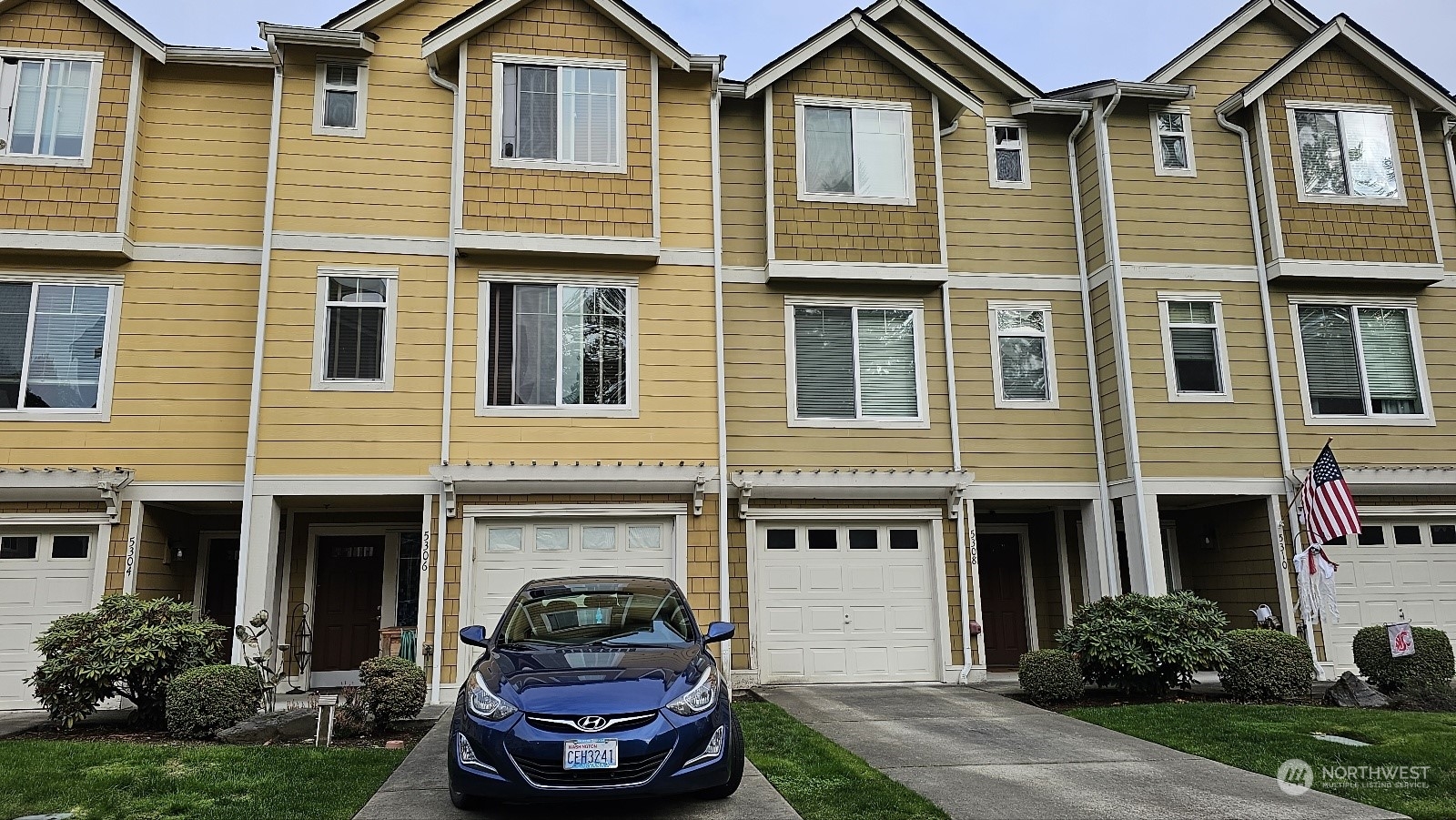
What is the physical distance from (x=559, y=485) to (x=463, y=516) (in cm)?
125

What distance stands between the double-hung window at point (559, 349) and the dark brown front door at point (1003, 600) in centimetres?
708

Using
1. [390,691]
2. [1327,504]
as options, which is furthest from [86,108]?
[1327,504]

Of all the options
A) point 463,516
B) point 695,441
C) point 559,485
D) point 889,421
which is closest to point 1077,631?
point 889,421

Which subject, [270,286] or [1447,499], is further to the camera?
[1447,499]

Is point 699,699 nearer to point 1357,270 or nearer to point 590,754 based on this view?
point 590,754

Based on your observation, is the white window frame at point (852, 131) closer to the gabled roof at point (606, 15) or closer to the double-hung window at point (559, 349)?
the gabled roof at point (606, 15)

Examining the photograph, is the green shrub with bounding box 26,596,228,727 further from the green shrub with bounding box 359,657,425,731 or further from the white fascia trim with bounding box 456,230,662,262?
the white fascia trim with bounding box 456,230,662,262

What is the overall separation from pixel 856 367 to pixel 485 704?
29.2 feet

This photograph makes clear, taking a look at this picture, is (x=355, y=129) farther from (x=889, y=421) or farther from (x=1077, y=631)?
(x=1077, y=631)

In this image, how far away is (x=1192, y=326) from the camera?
14344 millimetres

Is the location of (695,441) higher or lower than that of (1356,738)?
higher

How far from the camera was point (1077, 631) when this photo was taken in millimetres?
11719

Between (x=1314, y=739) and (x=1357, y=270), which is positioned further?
(x=1357, y=270)

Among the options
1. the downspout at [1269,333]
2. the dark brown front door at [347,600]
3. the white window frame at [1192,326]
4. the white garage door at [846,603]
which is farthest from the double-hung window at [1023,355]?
the dark brown front door at [347,600]
